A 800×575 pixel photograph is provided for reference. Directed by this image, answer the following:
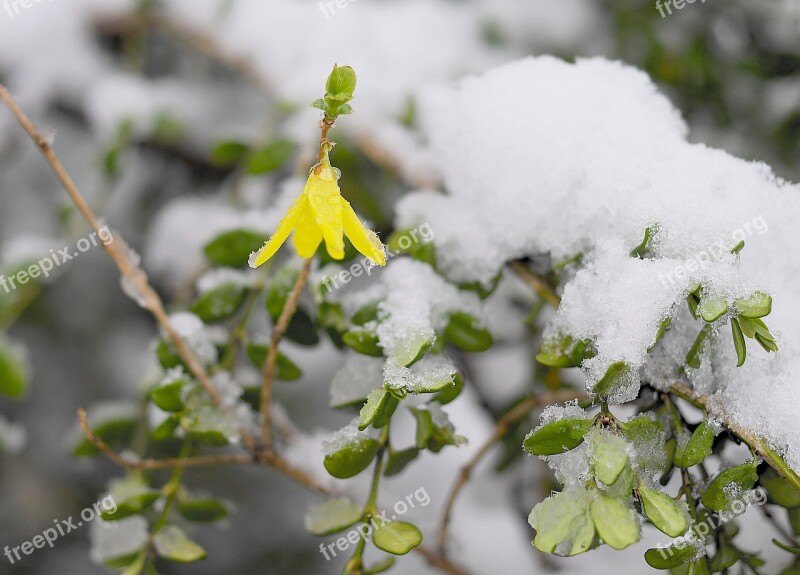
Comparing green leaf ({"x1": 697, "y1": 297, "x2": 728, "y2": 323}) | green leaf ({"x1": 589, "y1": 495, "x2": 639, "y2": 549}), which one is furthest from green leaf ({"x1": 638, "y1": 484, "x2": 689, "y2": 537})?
green leaf ({"x1": 697, "y1": 297, "x2": 728, "y2": 323})

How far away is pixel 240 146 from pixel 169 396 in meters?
0.41

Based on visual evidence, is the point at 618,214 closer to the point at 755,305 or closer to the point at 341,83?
the point at 755,305

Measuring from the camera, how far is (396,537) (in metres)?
0.57

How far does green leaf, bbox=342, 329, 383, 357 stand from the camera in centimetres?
61

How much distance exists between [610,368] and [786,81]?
679 millimetres

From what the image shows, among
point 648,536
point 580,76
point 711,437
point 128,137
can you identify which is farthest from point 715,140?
point 128,137

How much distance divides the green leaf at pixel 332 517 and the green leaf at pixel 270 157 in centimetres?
40

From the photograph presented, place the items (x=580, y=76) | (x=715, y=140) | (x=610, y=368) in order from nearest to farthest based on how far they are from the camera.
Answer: (x=610, y=368) → (x=580, y=76) → (x=715, y=140)

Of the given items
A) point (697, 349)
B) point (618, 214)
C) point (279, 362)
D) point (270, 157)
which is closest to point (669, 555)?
point (697, 349)

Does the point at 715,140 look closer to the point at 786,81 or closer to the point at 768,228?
the point at 786,81

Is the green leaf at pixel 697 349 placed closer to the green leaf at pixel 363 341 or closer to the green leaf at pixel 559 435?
the green leaf at pixel 559 435

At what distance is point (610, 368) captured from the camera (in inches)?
20.3

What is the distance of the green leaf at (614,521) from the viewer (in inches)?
18.4

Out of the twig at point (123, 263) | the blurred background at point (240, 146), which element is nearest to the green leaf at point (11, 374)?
the blurred background at point (240, 146)
